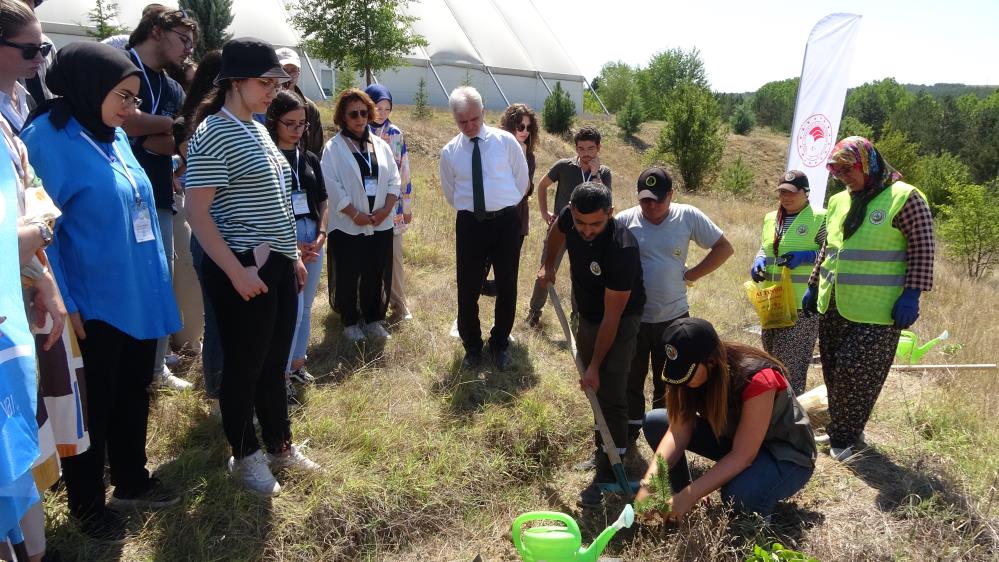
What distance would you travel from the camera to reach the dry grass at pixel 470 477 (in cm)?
264

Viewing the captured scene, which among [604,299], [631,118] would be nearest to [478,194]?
[604,299]

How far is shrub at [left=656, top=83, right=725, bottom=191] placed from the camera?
23.8 meters

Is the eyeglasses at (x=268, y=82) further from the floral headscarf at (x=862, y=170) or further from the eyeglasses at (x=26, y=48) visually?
the floral headscarf at (x=862, y=170)

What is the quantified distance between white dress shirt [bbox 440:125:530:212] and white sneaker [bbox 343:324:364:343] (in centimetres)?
111

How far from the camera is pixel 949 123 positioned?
4284 cm

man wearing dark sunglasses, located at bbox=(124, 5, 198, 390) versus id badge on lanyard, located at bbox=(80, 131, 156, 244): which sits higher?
man wearing dark sunglasses, located at bbox=(124, 5, 198, 390)

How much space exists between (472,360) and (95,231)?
2.53 meters

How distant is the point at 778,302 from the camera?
161 inches

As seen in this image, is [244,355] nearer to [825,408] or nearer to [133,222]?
[133,222]

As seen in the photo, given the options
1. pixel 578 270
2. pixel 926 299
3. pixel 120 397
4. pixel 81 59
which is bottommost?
pixel 926 299

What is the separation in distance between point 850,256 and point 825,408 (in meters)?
1.07

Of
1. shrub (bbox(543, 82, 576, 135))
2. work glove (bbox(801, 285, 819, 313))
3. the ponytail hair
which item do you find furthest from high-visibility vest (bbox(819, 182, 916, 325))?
shrub (bbox(543, 82, 576, 135))

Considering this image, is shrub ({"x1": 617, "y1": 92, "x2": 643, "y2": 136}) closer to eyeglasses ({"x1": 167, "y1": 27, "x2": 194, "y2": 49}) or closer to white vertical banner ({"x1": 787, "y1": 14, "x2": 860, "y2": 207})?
white vertical banner ({"x1": 787, "y1": 14, "x2": 860, "y2": 207})

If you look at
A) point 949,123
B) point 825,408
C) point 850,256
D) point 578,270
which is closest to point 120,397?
point 578,270
